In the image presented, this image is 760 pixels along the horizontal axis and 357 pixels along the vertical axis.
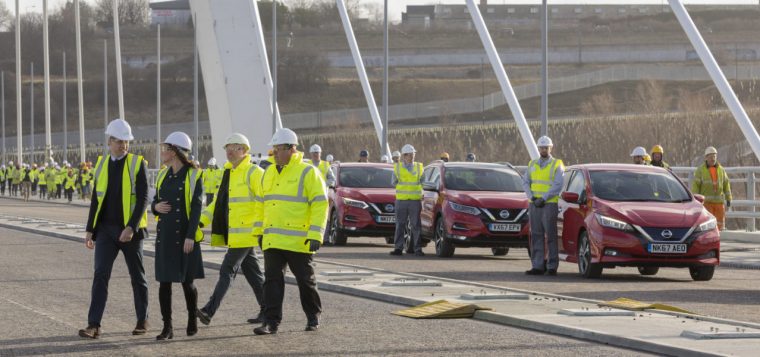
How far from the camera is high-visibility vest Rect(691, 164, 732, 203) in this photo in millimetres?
26844

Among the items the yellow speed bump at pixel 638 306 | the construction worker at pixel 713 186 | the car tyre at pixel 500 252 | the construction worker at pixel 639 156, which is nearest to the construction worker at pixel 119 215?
the yellow speed bump at pixel 638 306

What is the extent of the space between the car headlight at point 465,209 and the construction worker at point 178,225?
1240cm

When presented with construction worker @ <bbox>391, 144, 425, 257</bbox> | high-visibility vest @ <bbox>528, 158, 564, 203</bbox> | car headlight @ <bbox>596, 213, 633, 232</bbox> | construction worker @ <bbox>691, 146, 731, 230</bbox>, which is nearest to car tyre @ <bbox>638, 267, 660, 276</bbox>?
high-visibility vest @ <bbox>528, 158, 564, 203</bbox>

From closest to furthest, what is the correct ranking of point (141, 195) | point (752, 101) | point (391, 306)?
point (141, 195) < point (391, 306) < point (752, 101)

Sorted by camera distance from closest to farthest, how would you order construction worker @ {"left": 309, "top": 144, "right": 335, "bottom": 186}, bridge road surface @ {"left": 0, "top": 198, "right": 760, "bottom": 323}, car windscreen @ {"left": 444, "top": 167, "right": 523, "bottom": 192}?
bridge road surface @ {"left": 0, "top": 198, "right": 760, "bottom": 323}, car windscreen @ {"left": 444, "top": 167, "right": 523, "bottom": 192}, construction worker @ {"left": 309, "top": 144, "right": 335, "bottom": 186}

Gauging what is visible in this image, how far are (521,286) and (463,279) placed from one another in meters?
1.34

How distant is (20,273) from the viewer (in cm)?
2122

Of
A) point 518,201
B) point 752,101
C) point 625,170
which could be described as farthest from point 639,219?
point 752,101

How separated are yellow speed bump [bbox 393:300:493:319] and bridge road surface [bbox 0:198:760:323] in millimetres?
2311

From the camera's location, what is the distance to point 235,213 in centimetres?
1403

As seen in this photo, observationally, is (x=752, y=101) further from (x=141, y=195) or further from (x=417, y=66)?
(x=141, y=195)

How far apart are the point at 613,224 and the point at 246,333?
802cm

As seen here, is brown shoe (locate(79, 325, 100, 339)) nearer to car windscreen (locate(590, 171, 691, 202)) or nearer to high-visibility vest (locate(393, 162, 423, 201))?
car windscreen (locate(590, 171, 691, 202))

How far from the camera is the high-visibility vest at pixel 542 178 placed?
21.7 metres
